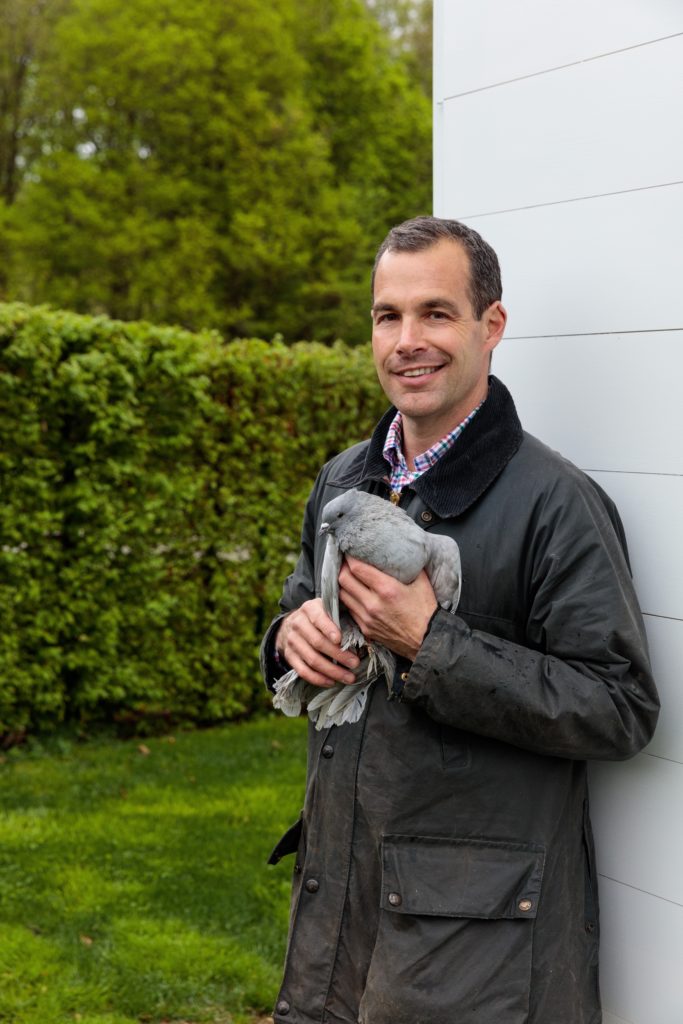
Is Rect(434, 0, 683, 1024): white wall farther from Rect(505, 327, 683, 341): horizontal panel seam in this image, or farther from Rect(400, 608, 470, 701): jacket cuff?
Rect(400, 608, 470, 701): jacket cuff

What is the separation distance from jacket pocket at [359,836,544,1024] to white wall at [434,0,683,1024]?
0.43m

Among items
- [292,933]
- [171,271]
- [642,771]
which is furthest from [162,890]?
[171,271]

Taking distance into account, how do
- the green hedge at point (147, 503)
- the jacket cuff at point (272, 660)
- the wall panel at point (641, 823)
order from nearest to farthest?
the wall panel at point (641, 823) < the jacket cuff at point (272, 660) < the green hedge at point (147, 503)

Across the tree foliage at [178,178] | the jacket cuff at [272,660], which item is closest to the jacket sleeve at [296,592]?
the jacket cuff at [272,660]

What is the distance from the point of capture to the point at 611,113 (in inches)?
92.9

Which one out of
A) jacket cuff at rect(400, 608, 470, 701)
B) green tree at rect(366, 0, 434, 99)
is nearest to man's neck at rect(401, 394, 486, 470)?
jacket cuff at rect(400, 608, 470, 701)

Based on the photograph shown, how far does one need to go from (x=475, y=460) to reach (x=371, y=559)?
36 cm

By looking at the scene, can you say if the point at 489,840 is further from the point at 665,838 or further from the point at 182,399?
the point at 182,399

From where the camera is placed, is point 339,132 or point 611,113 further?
point 339,132

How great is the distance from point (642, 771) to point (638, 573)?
0.46 meters

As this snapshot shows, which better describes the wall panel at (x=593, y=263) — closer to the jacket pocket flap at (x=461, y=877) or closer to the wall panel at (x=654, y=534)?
the wall panel at (x=654, y=534)

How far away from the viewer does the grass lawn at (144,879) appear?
13.6 feet

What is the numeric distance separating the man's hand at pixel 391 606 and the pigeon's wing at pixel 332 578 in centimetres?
4

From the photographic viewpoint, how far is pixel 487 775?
213cm
